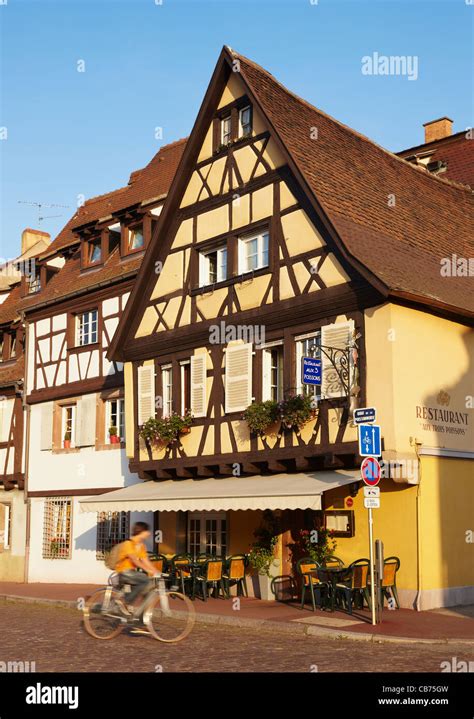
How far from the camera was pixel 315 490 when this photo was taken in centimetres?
1536

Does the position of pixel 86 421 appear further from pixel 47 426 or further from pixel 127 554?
pixel 127 554

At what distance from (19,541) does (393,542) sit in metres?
14.1

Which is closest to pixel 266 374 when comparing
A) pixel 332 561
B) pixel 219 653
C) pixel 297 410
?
pixel 297 410

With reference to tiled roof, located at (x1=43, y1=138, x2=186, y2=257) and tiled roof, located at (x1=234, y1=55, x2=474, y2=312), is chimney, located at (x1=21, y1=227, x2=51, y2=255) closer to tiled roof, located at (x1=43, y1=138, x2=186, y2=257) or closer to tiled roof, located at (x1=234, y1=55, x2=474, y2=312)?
tiled roof, located at (x1=43, y1=138, x2=186, y2=257)

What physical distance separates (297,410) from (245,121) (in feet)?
22.7

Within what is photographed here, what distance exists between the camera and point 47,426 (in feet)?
85.6

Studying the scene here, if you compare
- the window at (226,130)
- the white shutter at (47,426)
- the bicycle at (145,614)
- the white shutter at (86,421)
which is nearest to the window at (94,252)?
the white shutter at (86,421)

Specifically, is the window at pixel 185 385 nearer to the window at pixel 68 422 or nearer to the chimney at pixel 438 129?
the window at pixel 68 422

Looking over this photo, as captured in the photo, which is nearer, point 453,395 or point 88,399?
point 453,395

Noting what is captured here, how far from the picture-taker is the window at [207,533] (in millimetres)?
20281

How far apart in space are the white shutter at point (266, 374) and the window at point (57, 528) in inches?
360
